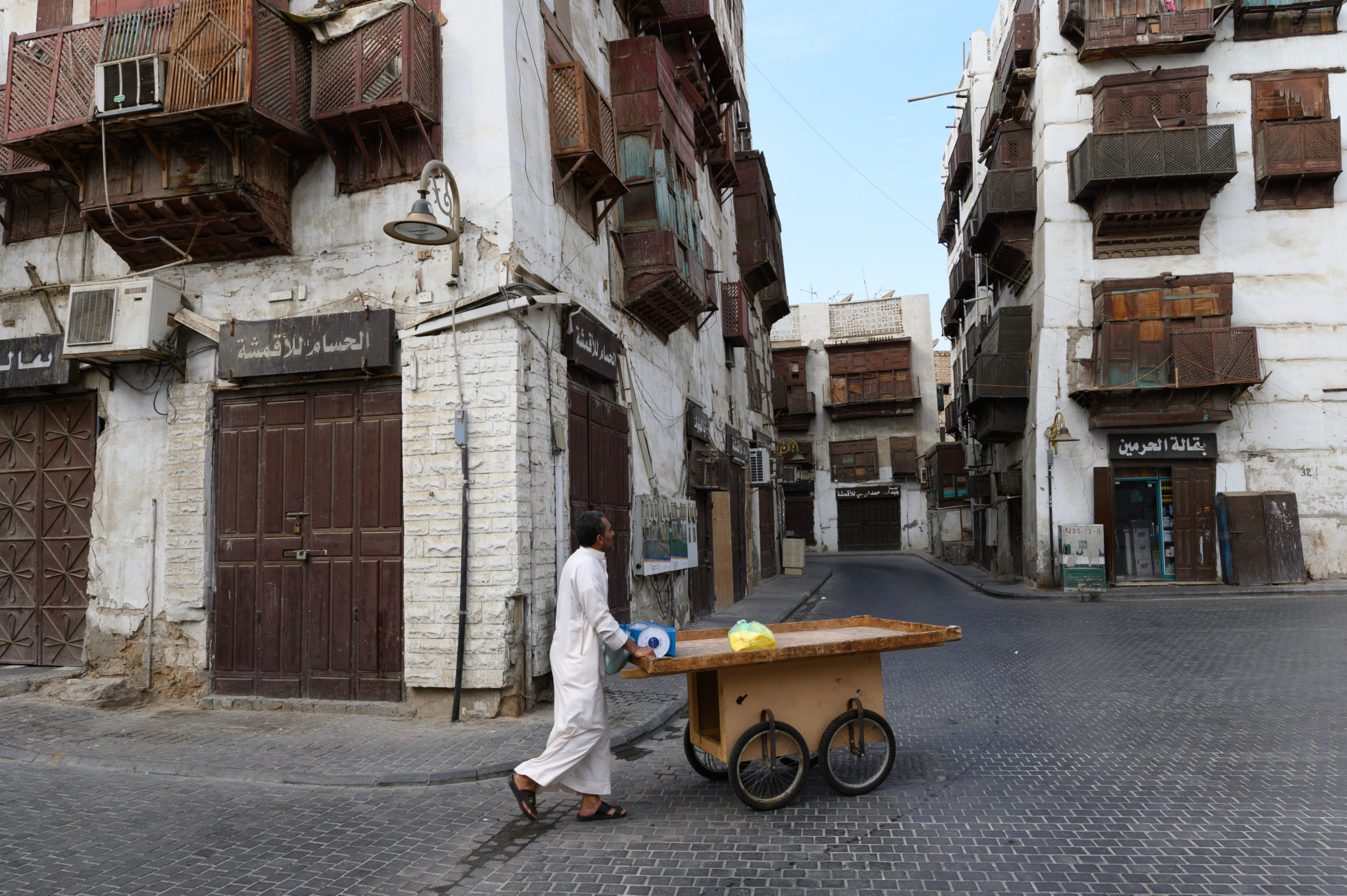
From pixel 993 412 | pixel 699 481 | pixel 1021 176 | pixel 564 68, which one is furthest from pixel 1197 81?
pixel 564 68

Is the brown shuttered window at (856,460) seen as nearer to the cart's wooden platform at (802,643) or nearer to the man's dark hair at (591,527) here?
the cart's wooden platform at (802,643)

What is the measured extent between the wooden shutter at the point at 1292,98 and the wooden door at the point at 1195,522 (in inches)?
334

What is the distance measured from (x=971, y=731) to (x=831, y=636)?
76.6 inches

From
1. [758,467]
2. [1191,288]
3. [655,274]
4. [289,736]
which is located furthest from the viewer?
[758,467]

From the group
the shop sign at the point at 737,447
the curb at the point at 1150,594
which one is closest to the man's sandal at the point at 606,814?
the shop sign at the point at 737,447

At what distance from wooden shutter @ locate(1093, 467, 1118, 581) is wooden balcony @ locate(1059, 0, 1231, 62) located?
9977 mm

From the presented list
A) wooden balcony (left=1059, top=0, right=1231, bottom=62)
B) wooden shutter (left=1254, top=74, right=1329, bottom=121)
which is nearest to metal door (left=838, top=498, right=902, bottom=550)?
wooden shutter (left=1254, top=74, right=1329, bottom=121)

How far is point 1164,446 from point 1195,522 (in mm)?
1877

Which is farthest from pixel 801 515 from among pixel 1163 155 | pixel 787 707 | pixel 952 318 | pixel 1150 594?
pixel 787 707

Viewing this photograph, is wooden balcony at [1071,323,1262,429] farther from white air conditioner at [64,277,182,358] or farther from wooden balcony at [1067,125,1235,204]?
white air conditioner at [64,277,182,358]

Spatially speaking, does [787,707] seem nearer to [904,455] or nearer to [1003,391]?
[1003,391]

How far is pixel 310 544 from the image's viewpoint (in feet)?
28.9

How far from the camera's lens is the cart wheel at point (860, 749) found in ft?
18.1

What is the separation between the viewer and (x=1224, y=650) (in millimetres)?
10945
